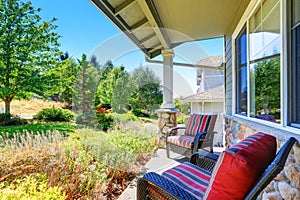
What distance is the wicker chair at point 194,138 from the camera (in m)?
3.45

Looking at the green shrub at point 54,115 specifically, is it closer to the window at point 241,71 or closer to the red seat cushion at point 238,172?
the window at point 241,71

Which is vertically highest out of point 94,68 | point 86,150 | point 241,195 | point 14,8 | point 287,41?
point 14,8

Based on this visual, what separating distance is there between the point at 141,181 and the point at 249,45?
8.15ft

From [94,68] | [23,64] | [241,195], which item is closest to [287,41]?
[241,195]

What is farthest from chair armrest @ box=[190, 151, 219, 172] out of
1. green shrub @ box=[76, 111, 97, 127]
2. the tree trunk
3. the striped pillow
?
the tree trunk

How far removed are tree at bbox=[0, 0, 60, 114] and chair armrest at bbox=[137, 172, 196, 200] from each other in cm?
767

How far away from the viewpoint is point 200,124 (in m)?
4.05

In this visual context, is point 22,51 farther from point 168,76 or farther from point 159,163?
point 159,163

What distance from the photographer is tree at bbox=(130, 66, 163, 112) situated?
7852mm

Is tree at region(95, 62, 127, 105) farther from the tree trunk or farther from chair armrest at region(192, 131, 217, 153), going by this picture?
chair armrest at region(192, 131, 217, 153)

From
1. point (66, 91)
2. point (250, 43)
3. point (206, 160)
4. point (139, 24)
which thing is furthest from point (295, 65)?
point (66, 91)

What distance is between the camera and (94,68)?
848 centimetres

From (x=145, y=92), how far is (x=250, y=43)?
556 cm

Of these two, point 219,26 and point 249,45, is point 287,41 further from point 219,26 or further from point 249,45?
point 219,26
